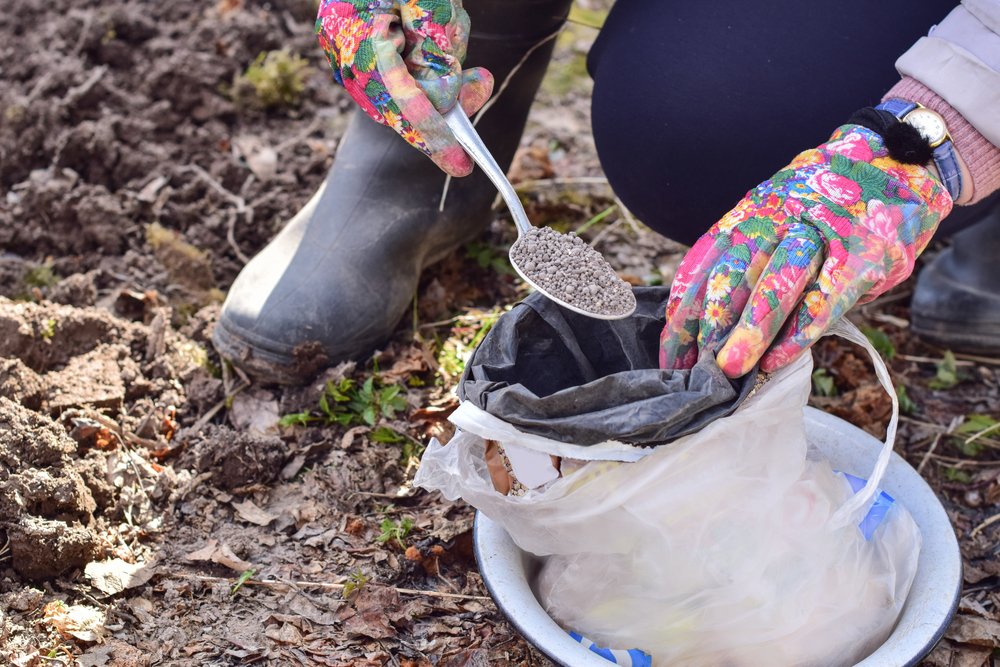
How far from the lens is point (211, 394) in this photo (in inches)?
69.8

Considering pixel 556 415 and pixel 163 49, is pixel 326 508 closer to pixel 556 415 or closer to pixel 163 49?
pixel 556 415

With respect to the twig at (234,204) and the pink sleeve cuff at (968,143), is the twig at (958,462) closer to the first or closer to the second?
the pink sleeve cuff at (968,143)

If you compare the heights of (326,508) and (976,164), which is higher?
(976,164)

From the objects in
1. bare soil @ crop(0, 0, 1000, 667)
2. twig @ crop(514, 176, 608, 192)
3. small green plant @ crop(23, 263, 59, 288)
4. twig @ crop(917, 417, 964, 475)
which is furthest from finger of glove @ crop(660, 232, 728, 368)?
small green plant @ crop(23, 263, 59, 288)

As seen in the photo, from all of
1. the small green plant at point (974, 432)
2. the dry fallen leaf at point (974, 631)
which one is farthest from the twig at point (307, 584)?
the small green plant at point (974, 432)

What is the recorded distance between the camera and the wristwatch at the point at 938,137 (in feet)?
4.15

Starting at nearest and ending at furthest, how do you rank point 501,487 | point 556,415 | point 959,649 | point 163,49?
point 556,415, point 501,487, point 959,649, point 163,49

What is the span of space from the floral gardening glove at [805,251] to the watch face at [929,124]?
0.15 ft

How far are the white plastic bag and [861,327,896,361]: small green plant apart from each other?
2.53 feet

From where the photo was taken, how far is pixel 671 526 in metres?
1.23

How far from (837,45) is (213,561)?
1260 mm

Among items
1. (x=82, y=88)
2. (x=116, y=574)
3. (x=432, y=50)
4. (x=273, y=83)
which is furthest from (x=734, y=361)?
(x=82, y=88)

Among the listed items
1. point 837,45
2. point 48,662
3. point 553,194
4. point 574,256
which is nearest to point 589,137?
point 553,194

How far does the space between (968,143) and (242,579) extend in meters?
1.18
